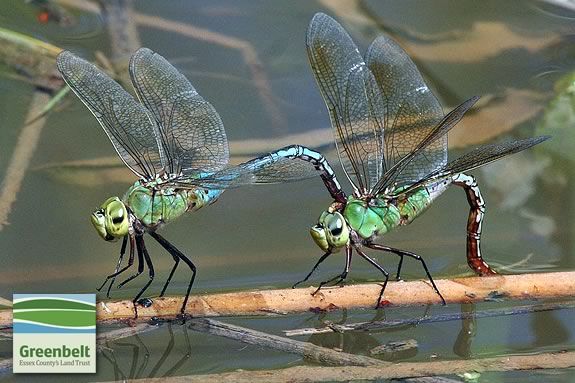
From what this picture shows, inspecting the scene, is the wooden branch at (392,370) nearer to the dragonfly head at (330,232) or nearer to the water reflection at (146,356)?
the water reflection at (146,356)

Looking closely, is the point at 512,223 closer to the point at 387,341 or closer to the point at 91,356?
the point at 387,341

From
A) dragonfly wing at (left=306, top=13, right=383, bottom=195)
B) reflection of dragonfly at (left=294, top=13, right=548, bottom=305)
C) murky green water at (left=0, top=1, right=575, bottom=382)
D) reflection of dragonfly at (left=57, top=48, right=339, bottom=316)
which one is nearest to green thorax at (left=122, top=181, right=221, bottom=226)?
reflection of dragonfly at (left=57, top=48, right=339, bottom=316)

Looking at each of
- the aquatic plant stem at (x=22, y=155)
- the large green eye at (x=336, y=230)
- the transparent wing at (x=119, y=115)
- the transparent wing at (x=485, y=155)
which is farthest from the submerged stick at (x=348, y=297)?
the aquatic plant stem at (x=22, y=155)

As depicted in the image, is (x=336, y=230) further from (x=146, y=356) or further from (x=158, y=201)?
Answer: (x=146, y=356)

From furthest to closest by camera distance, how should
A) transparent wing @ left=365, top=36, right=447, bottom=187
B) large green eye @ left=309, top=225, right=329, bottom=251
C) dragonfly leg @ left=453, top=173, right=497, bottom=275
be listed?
transparent wing @ left=365, top=36, right=447, bottom=187 → dragonfly leg @ left=453, top=173, right=497, bottom=275 → large green eye @ left=309, top=225, right=329, bottom=251

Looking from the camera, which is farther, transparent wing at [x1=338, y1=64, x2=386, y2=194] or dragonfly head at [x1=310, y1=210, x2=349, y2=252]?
transparent wing at [x1=338, y1=64, x2=386, y2=194]

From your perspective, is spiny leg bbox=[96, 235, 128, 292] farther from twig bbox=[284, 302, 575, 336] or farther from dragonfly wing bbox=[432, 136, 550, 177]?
dragonfly wing bbox=[432, 136, 550, 177]

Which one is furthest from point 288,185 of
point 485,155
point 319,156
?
point 485,155
